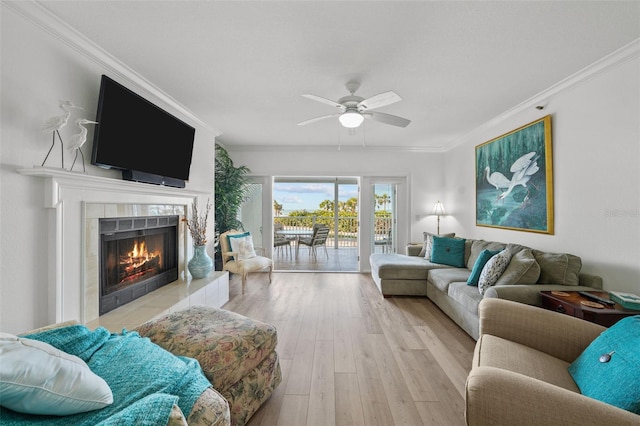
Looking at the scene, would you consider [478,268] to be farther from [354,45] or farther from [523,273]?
[354,45]

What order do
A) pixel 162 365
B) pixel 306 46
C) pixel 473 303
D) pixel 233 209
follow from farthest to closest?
pixel 233 209 → pixel 473 303 → pixel 306 46 → pixel 162 365

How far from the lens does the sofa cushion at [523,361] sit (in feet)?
4.39

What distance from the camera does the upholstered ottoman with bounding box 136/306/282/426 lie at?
153cm

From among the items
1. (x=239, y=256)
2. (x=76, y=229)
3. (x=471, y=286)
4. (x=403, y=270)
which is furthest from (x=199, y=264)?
(x=471, y=286)

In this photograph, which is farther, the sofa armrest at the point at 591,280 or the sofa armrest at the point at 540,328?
the sofa armrest at the point at 591,280

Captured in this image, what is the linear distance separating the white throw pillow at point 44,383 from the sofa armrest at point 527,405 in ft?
4.37

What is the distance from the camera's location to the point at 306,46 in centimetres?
207

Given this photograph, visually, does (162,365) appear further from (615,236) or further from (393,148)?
(393,148)

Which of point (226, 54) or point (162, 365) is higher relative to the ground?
point (226, 54)

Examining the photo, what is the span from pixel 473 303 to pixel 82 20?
378cm

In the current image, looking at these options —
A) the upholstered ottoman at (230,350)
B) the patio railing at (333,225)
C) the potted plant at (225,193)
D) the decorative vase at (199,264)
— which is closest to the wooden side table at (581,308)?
the upholstered ottoman at (230,350)

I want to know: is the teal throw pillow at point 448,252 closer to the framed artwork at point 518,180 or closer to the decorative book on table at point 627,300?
A: the framed artwork at point 518,180

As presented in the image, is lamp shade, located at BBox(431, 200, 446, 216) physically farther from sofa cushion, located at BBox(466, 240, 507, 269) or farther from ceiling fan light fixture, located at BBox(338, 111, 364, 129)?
ceiling fan light fixture, located at BBox(338, 111, 364, 129)

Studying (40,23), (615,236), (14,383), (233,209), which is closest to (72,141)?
(40,23)
